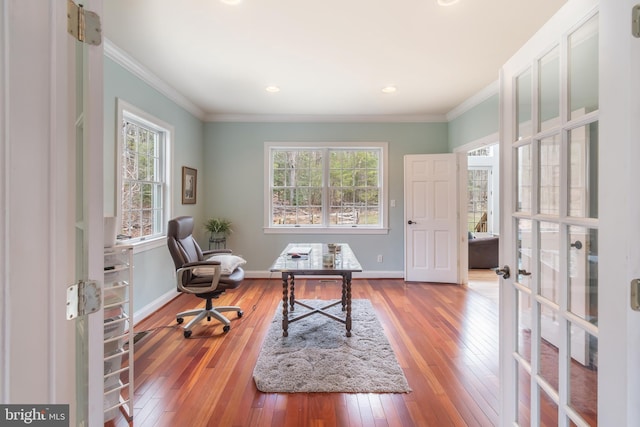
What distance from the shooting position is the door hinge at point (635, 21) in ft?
2.51

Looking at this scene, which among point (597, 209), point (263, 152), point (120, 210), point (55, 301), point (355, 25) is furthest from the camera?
point (263, 152)

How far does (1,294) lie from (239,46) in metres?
2.58

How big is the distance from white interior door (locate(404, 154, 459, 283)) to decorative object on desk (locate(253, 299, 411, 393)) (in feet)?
6.08

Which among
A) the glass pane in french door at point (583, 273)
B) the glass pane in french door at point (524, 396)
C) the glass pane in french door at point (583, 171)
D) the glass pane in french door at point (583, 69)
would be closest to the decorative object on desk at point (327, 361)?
the glass pane in french door at point (524, 396)

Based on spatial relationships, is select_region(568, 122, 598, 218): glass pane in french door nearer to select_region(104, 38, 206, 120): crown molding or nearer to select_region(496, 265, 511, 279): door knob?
select_region(496, 265, 511, 279): door knob

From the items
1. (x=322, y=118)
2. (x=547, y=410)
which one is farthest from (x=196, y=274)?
(x=322, y=118)

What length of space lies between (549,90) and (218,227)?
428cm

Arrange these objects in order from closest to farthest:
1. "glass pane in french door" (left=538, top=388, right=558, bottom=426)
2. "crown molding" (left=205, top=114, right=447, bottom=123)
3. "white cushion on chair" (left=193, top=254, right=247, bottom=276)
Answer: "glass pane in french door" (left=538, top=388, right=558, bottom=426) → "white cushion on chair" (left=193, top=254, right=247, bottom=276) → "crown molding" (left=205, top=114, right=447, bottom=123)

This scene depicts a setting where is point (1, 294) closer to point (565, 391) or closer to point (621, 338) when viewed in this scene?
point (621, 338)

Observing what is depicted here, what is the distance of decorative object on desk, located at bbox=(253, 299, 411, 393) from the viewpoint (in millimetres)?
1975

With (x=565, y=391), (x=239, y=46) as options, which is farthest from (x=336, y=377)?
(x=239, y=46)

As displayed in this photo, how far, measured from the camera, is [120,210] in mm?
2830

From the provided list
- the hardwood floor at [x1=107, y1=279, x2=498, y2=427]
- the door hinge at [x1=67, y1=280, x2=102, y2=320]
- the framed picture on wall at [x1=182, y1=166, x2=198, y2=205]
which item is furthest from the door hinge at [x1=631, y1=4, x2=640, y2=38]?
the framed picture on wall at [x1=182, y1=166, x2=198, y2=205]

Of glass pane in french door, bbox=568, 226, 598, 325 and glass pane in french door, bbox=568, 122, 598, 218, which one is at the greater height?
glass pane in french door, bbox=568, 122, 598, 218
